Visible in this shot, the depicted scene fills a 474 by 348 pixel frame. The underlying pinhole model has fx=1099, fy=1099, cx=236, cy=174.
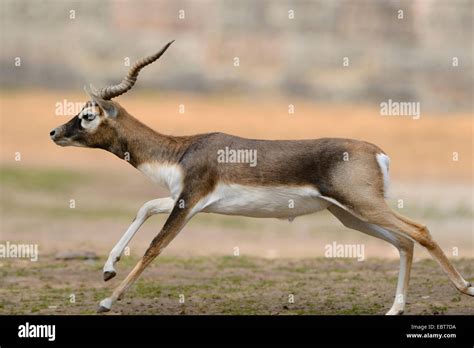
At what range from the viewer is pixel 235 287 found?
485 inches

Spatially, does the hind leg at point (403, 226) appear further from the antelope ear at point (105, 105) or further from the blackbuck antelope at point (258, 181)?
the antelope ear at point (105, 105)

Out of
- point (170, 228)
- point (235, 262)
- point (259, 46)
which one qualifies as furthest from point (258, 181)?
point (259, 46)

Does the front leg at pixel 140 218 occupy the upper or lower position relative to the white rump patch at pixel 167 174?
lower

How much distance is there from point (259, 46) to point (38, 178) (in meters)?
12.8

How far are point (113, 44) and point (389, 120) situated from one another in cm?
1019

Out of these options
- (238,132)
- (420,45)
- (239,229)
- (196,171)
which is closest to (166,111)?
(238,132)

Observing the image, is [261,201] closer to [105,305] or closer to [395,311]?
[395,311]

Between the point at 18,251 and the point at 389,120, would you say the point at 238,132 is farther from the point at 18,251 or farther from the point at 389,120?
the point at 18,251

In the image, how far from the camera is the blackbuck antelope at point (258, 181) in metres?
10.0

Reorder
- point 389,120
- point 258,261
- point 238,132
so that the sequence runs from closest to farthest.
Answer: point 258,261 → point 238,132 → point 389,120

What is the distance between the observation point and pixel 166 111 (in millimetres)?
34438

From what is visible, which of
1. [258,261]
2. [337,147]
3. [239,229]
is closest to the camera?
[337,147]

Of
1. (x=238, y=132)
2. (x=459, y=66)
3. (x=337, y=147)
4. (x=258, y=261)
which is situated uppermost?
(x=459, y=66)

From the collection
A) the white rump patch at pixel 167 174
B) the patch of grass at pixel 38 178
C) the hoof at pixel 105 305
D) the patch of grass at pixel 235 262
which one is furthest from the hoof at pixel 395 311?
the patch of grass at pixel 38 178
